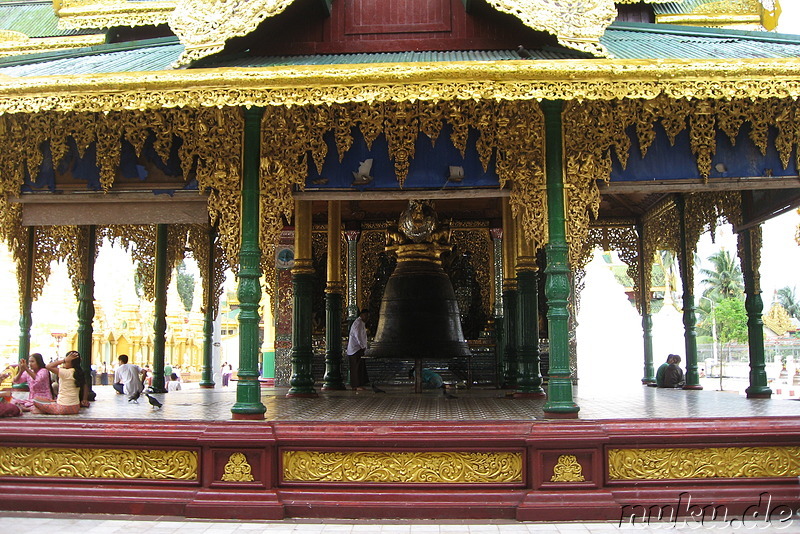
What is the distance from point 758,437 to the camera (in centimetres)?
686

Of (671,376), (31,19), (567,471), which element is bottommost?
(567,471)

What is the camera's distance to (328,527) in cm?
645

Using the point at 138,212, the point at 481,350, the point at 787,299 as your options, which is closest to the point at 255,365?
the point at 138,212

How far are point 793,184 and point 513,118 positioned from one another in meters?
3.26

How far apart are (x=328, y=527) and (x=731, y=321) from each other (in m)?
37.6

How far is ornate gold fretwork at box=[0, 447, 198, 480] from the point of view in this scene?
275 inches

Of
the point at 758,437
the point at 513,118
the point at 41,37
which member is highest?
the point at 41,37

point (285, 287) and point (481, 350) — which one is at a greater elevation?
point (285, 287)

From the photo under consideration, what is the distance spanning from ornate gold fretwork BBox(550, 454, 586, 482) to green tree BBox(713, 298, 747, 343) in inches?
1327

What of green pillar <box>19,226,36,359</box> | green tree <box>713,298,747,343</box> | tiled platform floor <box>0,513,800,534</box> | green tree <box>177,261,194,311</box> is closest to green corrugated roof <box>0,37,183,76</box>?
green pillar <box>19,226,36,359</box>

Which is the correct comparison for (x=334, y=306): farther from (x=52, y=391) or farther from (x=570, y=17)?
(x=570, y=17)

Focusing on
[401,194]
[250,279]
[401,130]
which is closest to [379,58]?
[401,130]

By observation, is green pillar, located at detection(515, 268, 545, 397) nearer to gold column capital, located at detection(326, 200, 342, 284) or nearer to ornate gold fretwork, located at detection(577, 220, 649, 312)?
ornate gold fretwork, located at detection(577, 220, 649, 312)

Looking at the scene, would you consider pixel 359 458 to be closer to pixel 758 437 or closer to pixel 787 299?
pixel 758 437
